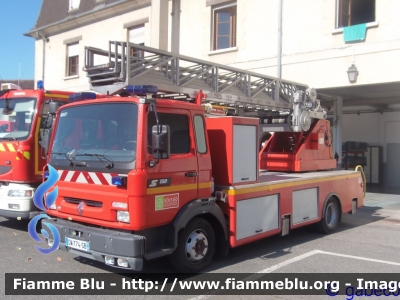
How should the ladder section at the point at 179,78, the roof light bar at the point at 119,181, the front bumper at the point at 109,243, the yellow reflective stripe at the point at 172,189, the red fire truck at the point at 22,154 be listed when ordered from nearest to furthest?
the front bumper at the point at 109,243 < the roof light bar at the point at 119,181 < the yellow reflective stripe at the point at 172,189 < the ladder section at the point at 179,78 < the red fire truck at the point at 22,154

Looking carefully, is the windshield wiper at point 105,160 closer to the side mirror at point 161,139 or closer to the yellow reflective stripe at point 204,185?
the side mirror at point 161,139

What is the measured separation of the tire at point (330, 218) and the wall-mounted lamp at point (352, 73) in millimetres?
4375

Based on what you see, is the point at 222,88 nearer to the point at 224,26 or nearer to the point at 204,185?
the point at 204,185

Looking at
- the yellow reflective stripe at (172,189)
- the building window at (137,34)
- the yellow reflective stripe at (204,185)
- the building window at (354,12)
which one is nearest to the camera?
the yellow reflective stripe at (172,189)

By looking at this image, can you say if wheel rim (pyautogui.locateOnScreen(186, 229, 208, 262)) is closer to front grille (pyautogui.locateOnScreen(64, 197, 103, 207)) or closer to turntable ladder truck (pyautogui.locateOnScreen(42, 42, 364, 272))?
turntable ladder truck (pyautogui.locateOnScreen(42, 42, 364, 272))

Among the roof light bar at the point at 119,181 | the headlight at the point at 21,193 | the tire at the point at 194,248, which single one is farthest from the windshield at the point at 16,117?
the tire at the point at 194,248

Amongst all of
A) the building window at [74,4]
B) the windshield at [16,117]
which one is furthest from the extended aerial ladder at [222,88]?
the building window at [74,4]

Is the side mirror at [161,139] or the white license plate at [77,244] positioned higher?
the side mirror at [161,139]

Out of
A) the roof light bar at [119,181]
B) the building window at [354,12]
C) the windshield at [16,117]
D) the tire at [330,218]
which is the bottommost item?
the tire at [330,218]

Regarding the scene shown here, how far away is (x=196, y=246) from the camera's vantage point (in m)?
5.62

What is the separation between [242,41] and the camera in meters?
14.1

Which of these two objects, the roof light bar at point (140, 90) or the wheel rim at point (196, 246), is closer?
the roof light bar at point (140, 90)

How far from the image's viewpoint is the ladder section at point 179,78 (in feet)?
20.2

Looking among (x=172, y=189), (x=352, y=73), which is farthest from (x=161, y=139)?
(x=352, y=73)
